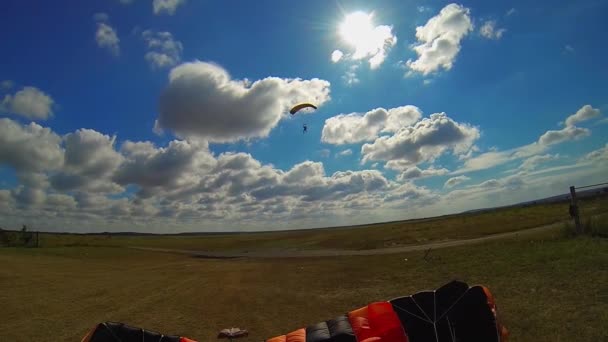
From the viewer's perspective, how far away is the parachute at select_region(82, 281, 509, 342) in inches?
251

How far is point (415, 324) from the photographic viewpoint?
21.3 feet

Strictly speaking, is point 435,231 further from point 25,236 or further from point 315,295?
point 25,236

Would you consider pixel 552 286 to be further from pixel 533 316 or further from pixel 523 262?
pixel 523 262

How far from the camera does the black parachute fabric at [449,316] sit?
6.38 metres

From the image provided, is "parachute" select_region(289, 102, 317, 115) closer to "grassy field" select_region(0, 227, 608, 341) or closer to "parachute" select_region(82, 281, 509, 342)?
"grassy field" select_region(0, 227, 608, 341)

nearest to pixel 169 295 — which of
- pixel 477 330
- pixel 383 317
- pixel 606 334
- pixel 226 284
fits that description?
pixel 226 284

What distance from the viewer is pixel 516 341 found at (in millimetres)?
8156

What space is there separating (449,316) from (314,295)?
10056 mm

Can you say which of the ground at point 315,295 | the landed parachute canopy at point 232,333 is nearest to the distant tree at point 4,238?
the ground at point 315,295

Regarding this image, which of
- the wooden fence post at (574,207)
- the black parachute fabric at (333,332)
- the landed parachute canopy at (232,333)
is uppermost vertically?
the wooden fence post at (574,207)

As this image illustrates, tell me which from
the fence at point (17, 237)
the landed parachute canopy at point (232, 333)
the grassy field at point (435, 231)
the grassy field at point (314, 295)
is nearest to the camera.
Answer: the grassy field at point (314, 295)

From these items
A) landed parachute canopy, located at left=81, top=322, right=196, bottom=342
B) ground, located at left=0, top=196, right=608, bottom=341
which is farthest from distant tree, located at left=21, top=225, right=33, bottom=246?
landed parachute canopy, located at left=81, top=322, right=196, bottom=342

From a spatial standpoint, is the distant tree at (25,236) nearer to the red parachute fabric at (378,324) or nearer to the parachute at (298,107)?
the parachute at (298,107)

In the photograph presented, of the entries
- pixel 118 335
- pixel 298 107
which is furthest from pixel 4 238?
pixel 118 335
